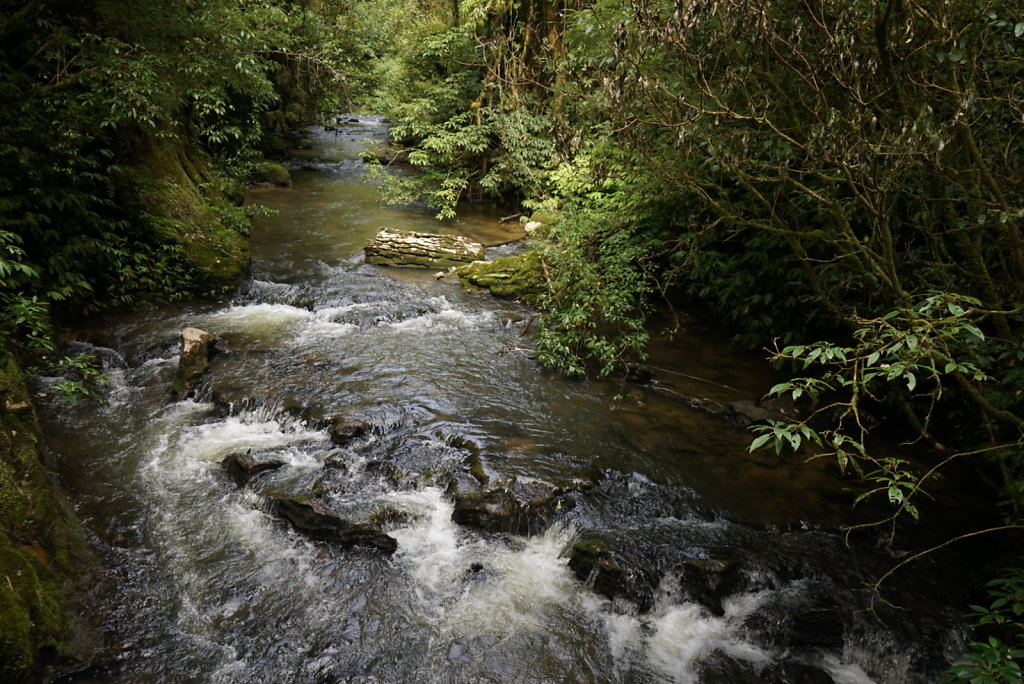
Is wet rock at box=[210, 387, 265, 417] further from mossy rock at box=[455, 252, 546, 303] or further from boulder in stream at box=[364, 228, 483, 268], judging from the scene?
boulder in stream at box=[364, 228, 483, 268]

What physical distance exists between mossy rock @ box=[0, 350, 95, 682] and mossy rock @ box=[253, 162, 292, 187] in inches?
549

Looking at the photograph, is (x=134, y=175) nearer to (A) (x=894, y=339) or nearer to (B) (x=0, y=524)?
(B) (x=0, y=524)

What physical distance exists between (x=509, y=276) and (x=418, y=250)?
2.56 meters

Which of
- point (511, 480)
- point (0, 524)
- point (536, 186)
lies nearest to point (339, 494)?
point (511, 480)

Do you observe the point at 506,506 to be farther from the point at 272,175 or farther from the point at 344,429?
the point at 272,175

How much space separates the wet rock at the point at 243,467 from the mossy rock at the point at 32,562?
4.52 ft

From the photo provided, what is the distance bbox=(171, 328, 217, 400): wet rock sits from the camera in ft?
23.9

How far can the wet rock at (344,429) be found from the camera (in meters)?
6.53

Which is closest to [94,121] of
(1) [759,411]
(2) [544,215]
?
(2) [544,215]

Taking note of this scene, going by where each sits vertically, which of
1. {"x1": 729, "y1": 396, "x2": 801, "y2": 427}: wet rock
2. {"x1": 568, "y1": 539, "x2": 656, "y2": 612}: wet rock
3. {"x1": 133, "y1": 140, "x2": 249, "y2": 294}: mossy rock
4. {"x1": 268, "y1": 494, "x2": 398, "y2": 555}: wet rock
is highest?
{"x1": 133, "y1": 140, "x2": 249, "y2": 294}: mossy rock

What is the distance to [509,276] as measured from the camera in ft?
37.4

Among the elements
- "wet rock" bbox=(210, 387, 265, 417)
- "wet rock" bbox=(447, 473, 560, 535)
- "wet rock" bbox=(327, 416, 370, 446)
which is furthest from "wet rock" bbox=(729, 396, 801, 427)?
"wet rock" bbox=(210, 387, 265, 417)

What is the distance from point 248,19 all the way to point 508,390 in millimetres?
7232

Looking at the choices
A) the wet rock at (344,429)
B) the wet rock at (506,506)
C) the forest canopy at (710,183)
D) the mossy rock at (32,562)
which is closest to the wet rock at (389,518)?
the wet rock at (506,506)
